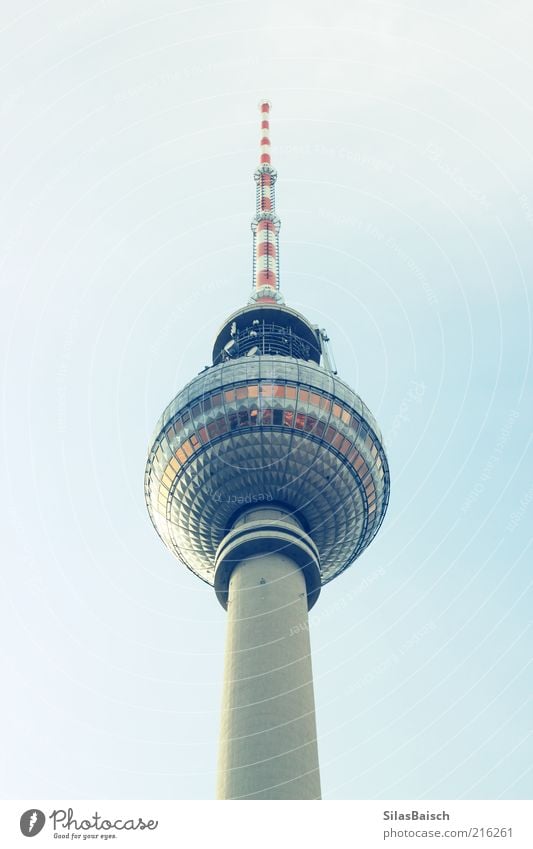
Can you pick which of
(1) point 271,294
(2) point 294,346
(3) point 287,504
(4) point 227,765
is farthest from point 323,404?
(4) point 227,765

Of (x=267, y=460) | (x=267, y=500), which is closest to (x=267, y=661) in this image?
(x=267, y=500)

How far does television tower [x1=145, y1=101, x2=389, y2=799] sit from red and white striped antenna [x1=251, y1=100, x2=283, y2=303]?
914 centimetres

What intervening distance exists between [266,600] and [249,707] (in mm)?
6072

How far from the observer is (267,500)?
157 feet

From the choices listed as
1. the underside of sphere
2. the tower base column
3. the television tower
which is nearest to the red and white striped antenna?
the television tower

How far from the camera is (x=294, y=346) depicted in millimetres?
58562

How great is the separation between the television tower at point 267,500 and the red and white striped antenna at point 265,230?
914 centimetres

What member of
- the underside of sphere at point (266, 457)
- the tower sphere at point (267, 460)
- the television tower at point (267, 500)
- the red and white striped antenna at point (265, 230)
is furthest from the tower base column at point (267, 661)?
the red and white striped antenna at point (265, 230)

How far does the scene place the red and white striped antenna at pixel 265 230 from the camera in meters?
64.0

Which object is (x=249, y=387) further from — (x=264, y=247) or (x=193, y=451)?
(x=264, y=247)

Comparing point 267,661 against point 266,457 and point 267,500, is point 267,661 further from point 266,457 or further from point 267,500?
point 266,457

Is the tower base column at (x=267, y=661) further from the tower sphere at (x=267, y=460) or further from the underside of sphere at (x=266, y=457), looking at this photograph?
the underside of sphere at (x=266, y=457)

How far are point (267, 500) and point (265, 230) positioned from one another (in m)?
29.9

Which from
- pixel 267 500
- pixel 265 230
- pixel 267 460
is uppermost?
pixel 265 230
